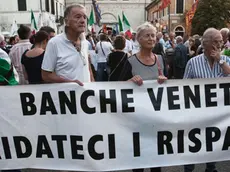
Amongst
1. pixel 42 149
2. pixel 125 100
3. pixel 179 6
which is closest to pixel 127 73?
pixel 125 100

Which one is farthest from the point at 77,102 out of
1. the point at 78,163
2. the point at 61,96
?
the point at 78,163

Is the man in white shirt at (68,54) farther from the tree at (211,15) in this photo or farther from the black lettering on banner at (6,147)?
the tree at (211,15)

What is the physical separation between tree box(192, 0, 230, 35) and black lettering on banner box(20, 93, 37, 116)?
4146 cm

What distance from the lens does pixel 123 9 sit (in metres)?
74.8

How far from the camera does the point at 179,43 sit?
35.7ft

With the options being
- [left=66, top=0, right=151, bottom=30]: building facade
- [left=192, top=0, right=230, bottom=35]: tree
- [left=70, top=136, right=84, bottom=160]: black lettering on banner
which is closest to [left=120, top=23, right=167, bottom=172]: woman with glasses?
[left=70, top=136, right=84, bottom=160]: black lettering on banner

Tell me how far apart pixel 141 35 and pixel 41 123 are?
4.28ft

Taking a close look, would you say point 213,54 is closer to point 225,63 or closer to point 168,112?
point 225,63

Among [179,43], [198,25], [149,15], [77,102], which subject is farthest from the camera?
[149,15]

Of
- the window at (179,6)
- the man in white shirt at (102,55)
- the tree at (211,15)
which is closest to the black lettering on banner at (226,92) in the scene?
the man in white shirt at (102,55)

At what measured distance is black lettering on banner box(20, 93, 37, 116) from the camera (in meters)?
3.32

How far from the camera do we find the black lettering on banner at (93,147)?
131 inches

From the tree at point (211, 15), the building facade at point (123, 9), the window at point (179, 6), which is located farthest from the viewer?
the building facade at point (123, 9)

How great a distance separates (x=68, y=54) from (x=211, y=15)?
42.6 metres
